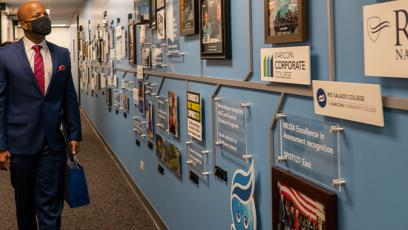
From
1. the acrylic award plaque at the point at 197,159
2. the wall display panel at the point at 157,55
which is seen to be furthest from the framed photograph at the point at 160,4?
the acrylic award plaque at the point at 197,159

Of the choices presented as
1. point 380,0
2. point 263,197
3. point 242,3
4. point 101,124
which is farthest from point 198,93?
point 101,124

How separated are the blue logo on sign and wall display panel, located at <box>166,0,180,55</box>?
165cm

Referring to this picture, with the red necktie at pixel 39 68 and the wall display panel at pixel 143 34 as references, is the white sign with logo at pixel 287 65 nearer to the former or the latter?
the red necktie at pixel 39 68

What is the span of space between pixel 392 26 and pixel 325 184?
537 mm

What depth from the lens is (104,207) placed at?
13.8 feet

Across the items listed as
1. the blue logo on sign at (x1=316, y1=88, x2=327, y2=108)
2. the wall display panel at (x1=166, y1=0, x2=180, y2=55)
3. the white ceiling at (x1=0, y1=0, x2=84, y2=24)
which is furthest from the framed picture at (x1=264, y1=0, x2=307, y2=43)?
the white ceiling at (x1=0, y1=0, x2=84, y2=24)

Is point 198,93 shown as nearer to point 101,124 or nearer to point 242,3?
point 242,3

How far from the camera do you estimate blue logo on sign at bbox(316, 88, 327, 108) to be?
1382mm

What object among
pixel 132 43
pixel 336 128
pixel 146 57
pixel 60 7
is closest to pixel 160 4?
pixel 146 57

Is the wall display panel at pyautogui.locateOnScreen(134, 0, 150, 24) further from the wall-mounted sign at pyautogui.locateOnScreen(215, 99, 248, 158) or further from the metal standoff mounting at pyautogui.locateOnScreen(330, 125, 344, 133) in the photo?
the metal standoff mounting at pyautogui.locateOnScreen(330, 125, 344, 133)

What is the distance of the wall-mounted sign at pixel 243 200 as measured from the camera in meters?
1.92

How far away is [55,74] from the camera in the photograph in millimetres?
2805

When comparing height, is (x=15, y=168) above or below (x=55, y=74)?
below

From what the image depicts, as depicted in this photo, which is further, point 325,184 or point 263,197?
point 263,197
